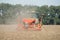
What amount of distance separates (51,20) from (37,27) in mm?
13029

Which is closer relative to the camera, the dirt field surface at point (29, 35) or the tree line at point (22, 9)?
the dirt field surface at point (29, 35)

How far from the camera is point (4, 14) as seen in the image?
2369cm

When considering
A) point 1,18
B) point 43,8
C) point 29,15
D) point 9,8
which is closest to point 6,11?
point 9,8

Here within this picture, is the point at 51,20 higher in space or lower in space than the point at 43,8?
lower

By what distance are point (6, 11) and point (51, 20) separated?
283 inches

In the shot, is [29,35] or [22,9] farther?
[22,9]

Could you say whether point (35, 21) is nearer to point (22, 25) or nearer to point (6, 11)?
point (22, 25)

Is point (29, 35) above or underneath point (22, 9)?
underneath

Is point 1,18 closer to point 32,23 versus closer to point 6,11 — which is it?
point 6,11

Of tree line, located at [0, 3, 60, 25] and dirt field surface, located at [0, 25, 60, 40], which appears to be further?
tree line, located at [0, 3, 60, 25]

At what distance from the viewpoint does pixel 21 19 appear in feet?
39.1

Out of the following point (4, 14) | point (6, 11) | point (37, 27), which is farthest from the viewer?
point (6, 11)

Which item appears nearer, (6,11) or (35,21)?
(35,21)

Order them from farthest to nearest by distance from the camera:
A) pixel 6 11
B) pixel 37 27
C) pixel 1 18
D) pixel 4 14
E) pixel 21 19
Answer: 1. pixel 6 11
2. pixel 4 14
3. pixel 1 18
4. pixel 21 19
5. pixel 37 27
